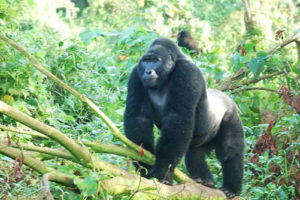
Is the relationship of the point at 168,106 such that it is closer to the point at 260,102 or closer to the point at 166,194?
the point at 166,194

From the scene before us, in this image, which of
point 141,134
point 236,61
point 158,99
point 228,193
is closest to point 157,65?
point 158,99

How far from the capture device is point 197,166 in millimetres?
4902

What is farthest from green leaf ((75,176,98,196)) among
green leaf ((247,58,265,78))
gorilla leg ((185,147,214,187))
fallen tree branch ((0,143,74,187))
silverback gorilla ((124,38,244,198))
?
green leaf ((247,58,265,78))

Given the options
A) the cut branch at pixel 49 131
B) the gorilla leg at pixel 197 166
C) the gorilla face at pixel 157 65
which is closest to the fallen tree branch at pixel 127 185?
the cut branch at pixel 49 131

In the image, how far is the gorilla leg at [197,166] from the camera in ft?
16.0

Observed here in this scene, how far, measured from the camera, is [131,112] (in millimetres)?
4344

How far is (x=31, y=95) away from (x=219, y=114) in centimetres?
235

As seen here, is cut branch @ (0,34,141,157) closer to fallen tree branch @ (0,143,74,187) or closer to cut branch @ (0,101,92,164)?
cut branch @ (0,101,92,164)

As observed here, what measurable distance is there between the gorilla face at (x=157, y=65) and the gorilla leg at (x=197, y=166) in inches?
34.3

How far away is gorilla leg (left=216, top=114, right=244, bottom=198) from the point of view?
4715mm

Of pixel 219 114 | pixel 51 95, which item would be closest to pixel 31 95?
pixel 51 95

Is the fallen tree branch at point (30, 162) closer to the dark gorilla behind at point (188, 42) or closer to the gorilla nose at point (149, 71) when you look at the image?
the gorilla nose at point (149, 71)

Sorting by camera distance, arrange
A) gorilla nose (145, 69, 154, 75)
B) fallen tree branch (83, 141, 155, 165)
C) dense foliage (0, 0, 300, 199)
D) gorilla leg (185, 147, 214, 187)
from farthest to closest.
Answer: dense foliage (0, 0, 300, 199) → gorilla leg (185, 147, 214, 187) → gorilla nose (145, 69, 154, 75) → fallen tree branch (83, 141, 155, 165)

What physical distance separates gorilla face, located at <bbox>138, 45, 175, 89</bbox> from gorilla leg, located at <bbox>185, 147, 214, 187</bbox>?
87 centimetres
